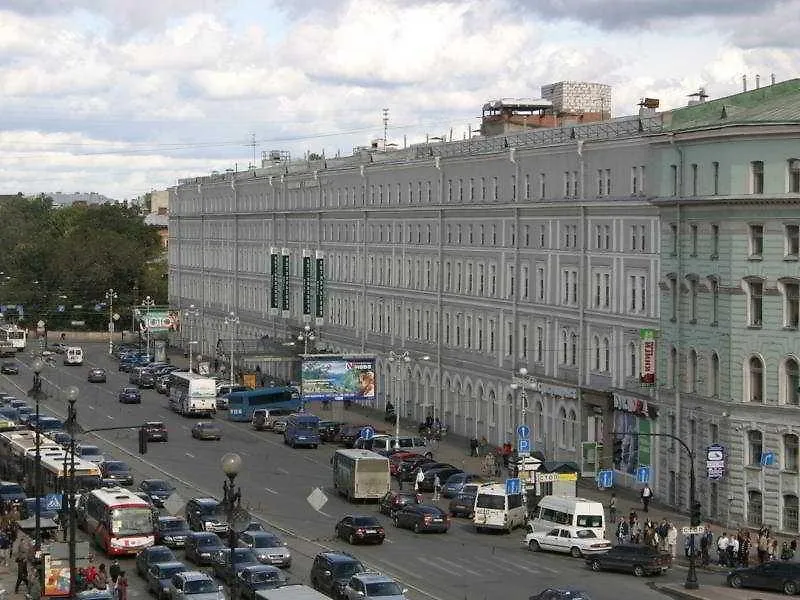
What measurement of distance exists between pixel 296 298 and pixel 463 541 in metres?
67.0

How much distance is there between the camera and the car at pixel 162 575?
182ft

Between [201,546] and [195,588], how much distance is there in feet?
30.6

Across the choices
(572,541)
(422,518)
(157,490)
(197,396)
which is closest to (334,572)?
(572,541)

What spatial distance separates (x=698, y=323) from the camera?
249 ft

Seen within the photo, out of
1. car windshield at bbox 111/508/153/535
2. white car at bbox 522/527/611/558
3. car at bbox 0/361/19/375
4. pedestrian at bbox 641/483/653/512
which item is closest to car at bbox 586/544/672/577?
white car at bbox 522/527/611/558

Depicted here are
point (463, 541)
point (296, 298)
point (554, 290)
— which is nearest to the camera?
point (463, 541)

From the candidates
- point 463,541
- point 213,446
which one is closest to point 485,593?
point 463,541

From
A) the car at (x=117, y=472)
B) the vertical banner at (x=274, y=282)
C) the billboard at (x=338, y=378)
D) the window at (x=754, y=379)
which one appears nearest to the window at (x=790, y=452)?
the window at (x=754, y=379)

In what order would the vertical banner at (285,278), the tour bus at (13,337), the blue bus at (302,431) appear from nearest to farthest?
the blue bus at (302,431), the vertical banner at (285,278), the tour bus at (13,337)

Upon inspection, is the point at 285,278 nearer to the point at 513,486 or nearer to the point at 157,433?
the point at 157,433

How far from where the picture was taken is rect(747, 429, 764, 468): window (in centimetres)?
7219

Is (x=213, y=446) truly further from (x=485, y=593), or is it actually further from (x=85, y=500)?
(x=485, y=593)

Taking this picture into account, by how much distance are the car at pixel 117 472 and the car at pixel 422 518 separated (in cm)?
1540

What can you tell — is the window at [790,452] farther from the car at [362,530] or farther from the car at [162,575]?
the car at [162,575]
